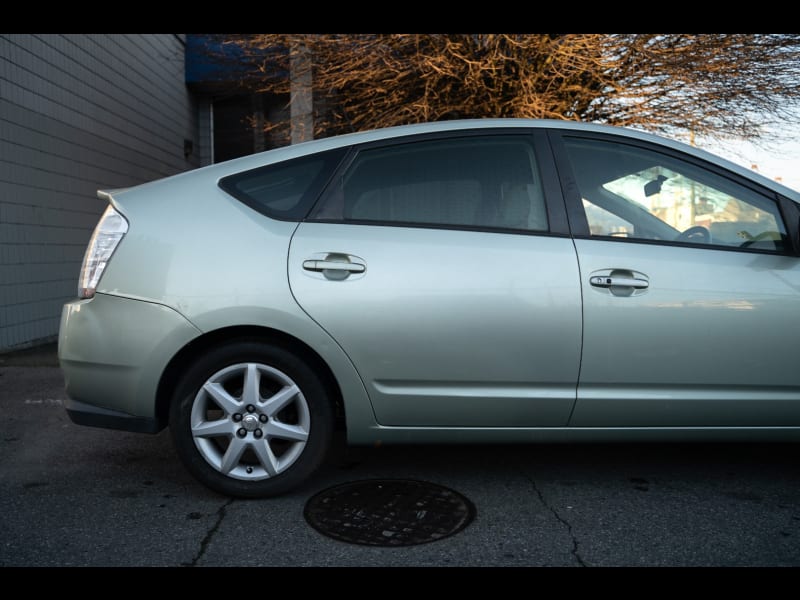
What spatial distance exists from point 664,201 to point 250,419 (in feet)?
7.27

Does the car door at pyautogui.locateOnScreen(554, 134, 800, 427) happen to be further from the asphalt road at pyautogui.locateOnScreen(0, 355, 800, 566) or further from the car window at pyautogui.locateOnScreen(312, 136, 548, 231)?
the asphalt road at pyautogui.locateOnScreen(0, 355, 800, 566)

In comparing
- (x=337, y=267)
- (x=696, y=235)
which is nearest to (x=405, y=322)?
(x=337, y=267)

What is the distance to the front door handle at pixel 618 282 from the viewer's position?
9.84 feet

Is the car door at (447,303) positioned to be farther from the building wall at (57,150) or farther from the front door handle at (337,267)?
the building wall at (57,150)

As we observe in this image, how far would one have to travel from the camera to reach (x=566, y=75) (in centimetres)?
923

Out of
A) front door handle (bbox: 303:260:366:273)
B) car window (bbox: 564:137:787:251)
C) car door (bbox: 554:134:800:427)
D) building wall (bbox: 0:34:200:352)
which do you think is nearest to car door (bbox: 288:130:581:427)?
front door handle (bbox: 303:260:366:273)

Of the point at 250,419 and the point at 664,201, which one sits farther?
the point at 664,201

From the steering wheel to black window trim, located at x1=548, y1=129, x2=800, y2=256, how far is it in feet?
0.10

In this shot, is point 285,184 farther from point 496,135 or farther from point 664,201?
point 664,201

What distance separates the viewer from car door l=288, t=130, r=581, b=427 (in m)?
2.97

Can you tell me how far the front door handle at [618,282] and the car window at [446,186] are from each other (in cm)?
34

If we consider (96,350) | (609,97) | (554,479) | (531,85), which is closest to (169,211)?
(96,350)

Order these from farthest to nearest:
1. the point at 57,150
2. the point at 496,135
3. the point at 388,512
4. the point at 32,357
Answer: the point at 57,150 → the point at 32,357 → the point at 496,135 → the point at 388,512
